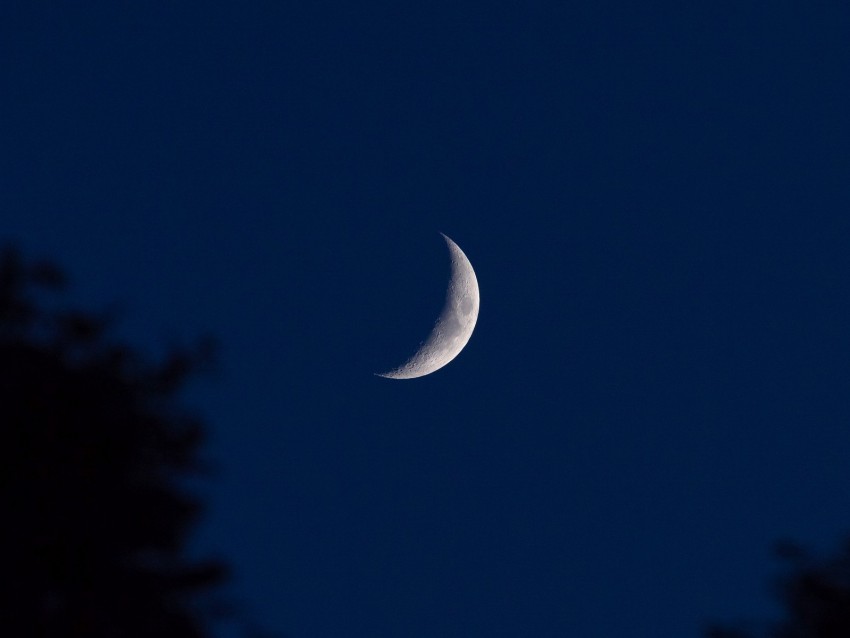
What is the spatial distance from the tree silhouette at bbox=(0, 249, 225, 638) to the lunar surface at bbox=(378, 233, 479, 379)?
1927 cm

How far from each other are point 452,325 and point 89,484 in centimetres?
2224

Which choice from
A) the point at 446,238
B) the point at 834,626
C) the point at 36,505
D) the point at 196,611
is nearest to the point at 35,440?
the point at 36,505

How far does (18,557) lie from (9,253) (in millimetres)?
3019

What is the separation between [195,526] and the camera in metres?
9.34

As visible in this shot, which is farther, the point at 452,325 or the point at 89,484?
the point at 452,325

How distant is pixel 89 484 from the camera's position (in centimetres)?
847

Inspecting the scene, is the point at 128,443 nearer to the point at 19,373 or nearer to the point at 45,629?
the point at 19,373

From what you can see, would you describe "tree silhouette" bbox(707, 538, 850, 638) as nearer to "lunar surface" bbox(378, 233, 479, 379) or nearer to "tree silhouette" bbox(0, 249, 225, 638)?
"tree silhouette" bbox(0, 249, 225, 638)

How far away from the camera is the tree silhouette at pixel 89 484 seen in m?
8.00

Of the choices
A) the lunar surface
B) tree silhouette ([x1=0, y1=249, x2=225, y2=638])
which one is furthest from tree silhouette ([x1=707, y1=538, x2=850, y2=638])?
the lunar surface

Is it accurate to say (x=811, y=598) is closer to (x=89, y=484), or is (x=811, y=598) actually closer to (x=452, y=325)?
(x=89, y=484)

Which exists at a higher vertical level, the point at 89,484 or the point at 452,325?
the point at 452,325

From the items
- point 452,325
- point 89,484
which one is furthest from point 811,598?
point 452,325

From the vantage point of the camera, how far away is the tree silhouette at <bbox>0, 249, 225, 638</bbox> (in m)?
8.00
